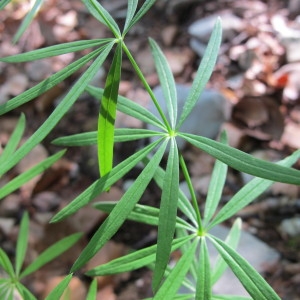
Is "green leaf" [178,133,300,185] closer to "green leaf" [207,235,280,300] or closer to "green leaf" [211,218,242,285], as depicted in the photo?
"green leaf" [207,235,280,300]

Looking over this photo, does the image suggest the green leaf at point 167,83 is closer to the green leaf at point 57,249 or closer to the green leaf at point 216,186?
the green leaf at point 216,186

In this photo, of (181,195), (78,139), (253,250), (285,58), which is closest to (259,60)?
(285,58)

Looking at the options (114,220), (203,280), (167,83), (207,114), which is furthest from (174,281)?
(207,114)

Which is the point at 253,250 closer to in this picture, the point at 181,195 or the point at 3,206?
the point at 181,195

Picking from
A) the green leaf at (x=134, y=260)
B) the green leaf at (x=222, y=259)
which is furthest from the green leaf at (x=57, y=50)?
the green leaf at (x=222, y=259)

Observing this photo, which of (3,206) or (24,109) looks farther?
(24,109)

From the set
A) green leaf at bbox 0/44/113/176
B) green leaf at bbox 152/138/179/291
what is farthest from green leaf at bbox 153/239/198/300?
green leaf at bbox 0/44/113/176
